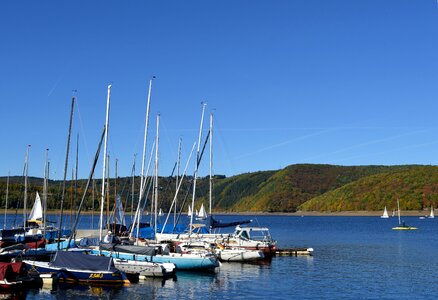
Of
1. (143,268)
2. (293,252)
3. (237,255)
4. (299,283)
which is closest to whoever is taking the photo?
(143,268)

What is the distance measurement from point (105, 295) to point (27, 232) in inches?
1371

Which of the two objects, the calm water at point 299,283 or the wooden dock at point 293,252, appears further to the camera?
the wooden dock at point 293,252

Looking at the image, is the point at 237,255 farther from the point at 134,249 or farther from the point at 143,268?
the point at 143,268

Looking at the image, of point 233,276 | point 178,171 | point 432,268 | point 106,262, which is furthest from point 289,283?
point 178,171

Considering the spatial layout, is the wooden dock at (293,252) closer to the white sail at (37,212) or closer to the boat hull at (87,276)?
the boat hull at (87,276)

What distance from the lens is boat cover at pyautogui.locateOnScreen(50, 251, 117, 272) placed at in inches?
1517

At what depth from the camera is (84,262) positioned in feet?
127

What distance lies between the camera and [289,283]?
43312 mm

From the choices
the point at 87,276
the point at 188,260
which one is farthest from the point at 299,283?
the point at 87,276

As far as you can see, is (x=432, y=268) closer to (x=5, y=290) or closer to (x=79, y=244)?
(x=79, y=244)

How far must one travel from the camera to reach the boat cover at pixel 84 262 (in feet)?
126

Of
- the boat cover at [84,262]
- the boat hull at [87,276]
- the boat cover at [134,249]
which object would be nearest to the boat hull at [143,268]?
the boat cover at [134,249]

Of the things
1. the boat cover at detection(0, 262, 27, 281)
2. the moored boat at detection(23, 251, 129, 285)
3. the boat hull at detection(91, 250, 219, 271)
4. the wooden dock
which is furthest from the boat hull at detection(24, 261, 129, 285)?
the wooden dock

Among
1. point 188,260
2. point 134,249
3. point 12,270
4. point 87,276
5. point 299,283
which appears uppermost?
point 134,249
